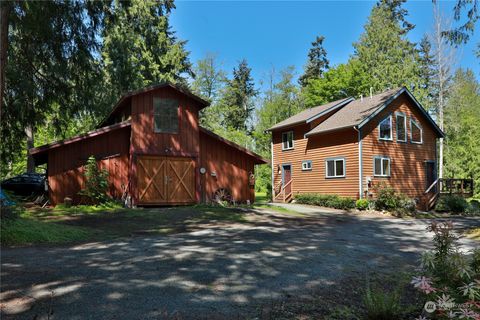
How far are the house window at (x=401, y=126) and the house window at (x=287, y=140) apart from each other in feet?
23.5

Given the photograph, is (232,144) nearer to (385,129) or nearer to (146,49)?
(385,129)

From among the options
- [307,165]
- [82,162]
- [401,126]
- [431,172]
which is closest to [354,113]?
[401,126]

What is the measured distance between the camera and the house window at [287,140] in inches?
1081

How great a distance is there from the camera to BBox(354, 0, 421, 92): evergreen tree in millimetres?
39219

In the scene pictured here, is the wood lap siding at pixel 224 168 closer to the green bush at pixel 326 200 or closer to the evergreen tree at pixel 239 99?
the green bush at pixel 326 200

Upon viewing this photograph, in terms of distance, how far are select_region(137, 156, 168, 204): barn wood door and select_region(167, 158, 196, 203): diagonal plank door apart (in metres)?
0.30

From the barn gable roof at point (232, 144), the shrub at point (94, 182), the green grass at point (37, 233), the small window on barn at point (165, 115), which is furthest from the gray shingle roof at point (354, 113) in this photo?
the green grass at point (37, 233)

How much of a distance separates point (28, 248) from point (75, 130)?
31387mm

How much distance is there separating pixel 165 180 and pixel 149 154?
143 centimetres

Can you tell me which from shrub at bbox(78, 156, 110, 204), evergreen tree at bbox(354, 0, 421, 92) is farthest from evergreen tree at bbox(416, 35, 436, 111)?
shrub at bbox(78, 156, 110, 204)

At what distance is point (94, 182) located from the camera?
634 inches

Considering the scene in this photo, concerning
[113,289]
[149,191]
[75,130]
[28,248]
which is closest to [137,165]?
[149,191]

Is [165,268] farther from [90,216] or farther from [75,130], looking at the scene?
[75,130]

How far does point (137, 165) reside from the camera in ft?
55.6
